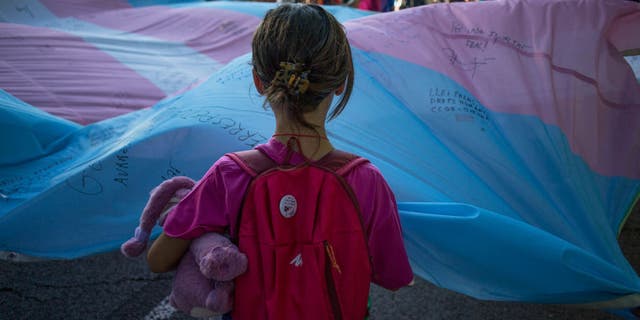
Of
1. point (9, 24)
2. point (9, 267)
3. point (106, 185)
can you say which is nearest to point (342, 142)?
point (106, 185)

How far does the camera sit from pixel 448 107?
1.60m

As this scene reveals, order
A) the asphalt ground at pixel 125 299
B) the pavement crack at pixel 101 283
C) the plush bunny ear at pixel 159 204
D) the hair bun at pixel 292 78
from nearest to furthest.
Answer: the hair bun at pixel 292 78, the plush bunny ear at pixel 159 204, the asphalt ground at pixel 125 299, the pavement crack at pixel 101 283

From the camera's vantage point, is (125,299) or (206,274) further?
(125,299)

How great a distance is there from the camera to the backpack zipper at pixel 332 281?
877 millimetres

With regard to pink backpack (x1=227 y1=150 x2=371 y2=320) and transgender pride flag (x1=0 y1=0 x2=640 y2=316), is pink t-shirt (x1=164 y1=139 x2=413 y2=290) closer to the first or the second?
pink backpack (x1=227 y1=150 x2=371 y2=320)

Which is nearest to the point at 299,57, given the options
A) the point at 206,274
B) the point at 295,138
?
the point at 295,138

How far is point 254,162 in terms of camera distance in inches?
34.7

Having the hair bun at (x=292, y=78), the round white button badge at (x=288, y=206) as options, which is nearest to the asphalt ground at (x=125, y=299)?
the round white button badge at (x=288, y=206)

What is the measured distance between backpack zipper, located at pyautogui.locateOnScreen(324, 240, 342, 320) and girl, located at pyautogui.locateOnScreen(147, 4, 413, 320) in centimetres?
8

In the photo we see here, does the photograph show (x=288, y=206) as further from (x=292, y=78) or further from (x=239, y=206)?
(x=292, y=78)

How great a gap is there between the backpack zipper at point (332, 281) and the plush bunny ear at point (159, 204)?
11.6 inches

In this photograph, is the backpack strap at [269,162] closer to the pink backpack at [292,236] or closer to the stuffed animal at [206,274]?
the pink backpack at [292,236]

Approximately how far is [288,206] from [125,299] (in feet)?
4.64

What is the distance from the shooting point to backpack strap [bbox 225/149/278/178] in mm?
873
